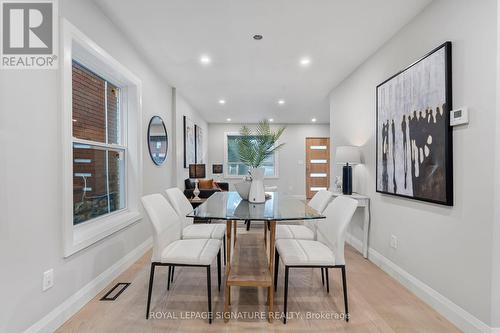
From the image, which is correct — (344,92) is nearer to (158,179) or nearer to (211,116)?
(158,179)

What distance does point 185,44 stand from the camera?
282cm

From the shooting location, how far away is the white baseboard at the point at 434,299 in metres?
1.67

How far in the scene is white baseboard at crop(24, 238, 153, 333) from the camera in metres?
1.64

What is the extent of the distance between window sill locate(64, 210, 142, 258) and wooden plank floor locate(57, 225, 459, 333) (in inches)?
19.4

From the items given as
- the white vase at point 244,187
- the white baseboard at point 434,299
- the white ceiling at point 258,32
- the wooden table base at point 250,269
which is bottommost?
the white baseboard at point 434,299

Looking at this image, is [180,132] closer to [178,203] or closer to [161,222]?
[178,203]

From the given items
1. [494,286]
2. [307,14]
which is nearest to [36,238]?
[307,14]

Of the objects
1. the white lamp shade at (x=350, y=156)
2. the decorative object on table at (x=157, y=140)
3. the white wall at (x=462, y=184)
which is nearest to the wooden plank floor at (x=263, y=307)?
the white wall at (x=462, y=184)

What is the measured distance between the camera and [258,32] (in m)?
2.57

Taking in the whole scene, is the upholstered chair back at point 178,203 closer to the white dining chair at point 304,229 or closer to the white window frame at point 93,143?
the white window frame at point 93,143

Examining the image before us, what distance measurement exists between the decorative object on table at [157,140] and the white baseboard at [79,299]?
4.36ft

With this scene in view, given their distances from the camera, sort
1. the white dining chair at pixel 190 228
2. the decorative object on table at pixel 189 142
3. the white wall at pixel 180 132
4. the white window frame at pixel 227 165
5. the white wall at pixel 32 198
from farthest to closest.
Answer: the white window frame at pixel 227 165
the decorative object on table at pixel 189 142
the white wall at pixel 180 132
the white dining chair at pixel 190 228
the white wall at pixel 32 198

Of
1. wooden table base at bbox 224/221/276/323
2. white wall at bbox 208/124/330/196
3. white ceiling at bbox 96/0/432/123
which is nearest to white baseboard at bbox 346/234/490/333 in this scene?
wooden table base at bbox 224/221/276/323

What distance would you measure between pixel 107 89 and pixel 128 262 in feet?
6.34
